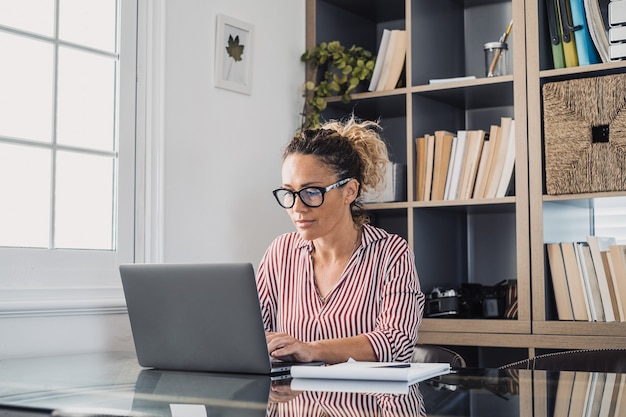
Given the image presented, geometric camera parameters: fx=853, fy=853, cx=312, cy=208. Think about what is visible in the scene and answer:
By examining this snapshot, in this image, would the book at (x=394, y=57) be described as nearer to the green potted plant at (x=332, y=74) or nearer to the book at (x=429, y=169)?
the green potted plant at (x=332, y=74)

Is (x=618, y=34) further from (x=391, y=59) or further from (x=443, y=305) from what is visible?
(x=443, y=305)

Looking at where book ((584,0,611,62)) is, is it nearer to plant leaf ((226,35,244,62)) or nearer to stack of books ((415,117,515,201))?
stack of books ((415,117,515,201))

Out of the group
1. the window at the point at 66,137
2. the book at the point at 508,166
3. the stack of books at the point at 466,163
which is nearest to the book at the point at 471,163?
the stack of books at the point at 466,163

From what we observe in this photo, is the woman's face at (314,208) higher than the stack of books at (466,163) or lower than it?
lower

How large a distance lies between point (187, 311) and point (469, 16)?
2.24 m

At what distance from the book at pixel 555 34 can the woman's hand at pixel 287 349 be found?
1626 mm

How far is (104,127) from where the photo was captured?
2646mm

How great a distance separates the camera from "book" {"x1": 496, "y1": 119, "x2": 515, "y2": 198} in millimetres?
3029

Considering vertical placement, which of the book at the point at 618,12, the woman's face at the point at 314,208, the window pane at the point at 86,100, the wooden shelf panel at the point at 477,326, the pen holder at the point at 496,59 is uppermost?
the book at the point at 618,12

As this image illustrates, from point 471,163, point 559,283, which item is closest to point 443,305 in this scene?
point 559,283

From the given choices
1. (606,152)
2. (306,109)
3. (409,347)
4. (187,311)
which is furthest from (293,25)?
(187,311)

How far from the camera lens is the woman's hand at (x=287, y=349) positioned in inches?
72.1

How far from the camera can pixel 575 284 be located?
2.90 metres

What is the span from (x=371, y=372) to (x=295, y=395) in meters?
0.20
